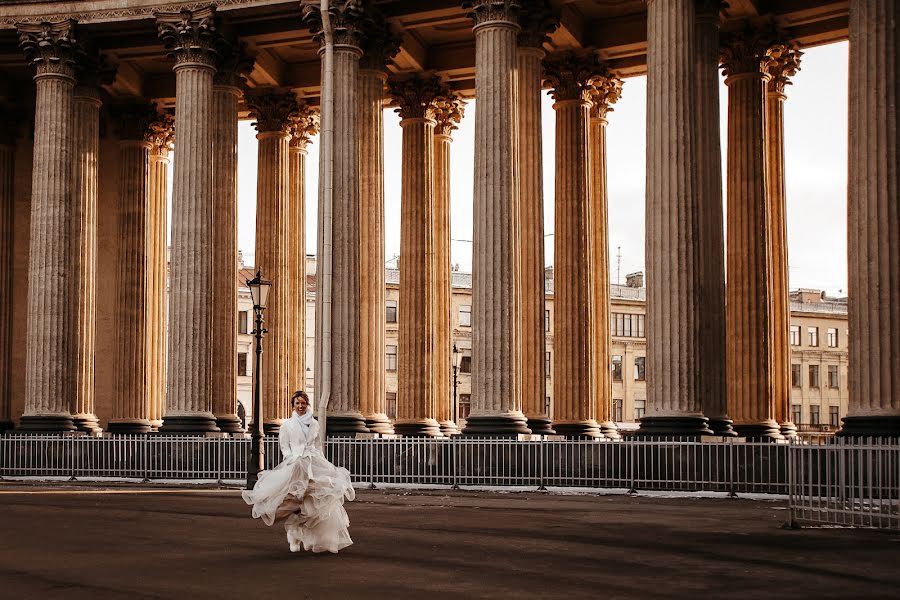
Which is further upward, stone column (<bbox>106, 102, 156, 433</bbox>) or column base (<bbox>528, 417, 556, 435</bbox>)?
stone column (<bbox>106, 102, 156, 433</bbox>)

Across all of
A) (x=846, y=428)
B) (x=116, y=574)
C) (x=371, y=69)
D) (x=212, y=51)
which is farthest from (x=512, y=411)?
(x=116, y=574)

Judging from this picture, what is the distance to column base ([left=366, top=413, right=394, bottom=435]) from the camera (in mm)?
47562

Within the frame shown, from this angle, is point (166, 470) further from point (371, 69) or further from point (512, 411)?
point (371, 69)

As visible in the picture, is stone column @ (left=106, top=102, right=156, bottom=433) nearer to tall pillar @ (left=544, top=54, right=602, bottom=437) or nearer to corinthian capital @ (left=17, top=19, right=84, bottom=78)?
corinthian capital @ (left=17, top=19, right=84, bottom=78)

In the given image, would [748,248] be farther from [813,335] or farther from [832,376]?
[832,376]

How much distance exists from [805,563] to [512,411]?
23368mm

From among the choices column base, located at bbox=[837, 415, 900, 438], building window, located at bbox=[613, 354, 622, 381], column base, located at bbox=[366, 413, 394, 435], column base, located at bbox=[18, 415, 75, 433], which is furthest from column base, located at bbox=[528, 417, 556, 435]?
building window, located at bbox=[613, 354, 622, 381]

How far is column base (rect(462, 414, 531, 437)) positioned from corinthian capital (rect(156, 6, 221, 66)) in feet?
56.1

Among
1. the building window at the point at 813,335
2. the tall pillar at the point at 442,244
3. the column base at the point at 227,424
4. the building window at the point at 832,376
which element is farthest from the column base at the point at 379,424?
the building window at the point at 832,376

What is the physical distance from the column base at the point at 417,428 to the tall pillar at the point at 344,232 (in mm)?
7438

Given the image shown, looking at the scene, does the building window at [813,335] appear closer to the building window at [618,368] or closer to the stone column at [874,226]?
the building window at [618,368]

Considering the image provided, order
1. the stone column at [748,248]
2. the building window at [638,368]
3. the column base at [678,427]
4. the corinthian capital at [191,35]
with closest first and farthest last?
the column base at [678,427]
the stone column at [748,248]
the corinthian capital at [191,35]
the building window at [638,368]

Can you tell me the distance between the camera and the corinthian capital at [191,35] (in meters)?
47.6

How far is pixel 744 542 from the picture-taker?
2205 centimetres
